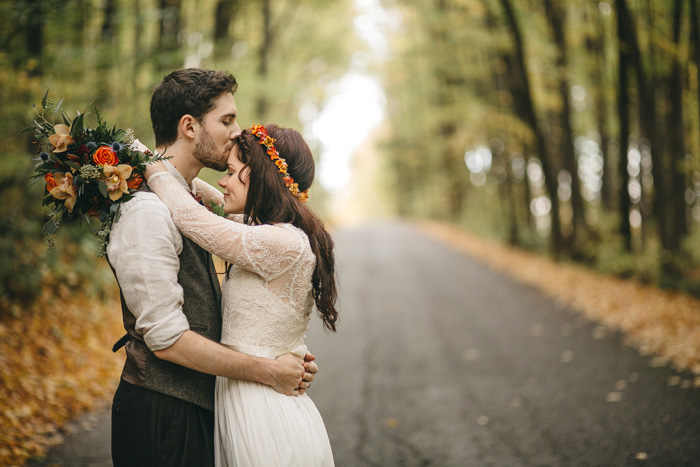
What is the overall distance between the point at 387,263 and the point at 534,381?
499 inches

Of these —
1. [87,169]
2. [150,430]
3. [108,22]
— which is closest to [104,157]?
[87,169]

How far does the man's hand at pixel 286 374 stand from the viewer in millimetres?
2477

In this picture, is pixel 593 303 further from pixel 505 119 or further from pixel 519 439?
pixel 505 119

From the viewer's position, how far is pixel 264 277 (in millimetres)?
2492

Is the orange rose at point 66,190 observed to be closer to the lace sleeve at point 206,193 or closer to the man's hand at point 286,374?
the lace sleeve at point 206,193

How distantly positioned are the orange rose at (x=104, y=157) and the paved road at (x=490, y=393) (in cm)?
132

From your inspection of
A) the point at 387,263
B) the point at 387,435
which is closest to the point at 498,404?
the point at 387,435

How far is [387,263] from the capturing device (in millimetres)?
20016

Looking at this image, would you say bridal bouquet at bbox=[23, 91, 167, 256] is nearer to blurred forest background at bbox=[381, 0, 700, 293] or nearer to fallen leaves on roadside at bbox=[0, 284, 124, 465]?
fallen leaves on roadside at bbox=[0, 284, 124, 465]

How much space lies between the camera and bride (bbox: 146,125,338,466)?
7.98 feet

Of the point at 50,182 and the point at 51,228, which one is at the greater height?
the point at 50,182

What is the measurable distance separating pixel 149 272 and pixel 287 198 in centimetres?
71

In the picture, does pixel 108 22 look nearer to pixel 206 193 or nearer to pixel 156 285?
pixel 206 193

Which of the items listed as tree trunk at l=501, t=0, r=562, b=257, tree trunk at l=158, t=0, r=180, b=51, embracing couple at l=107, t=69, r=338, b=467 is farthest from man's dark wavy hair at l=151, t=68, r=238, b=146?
tree trunk at l=501, t=0, r=562, b=257
